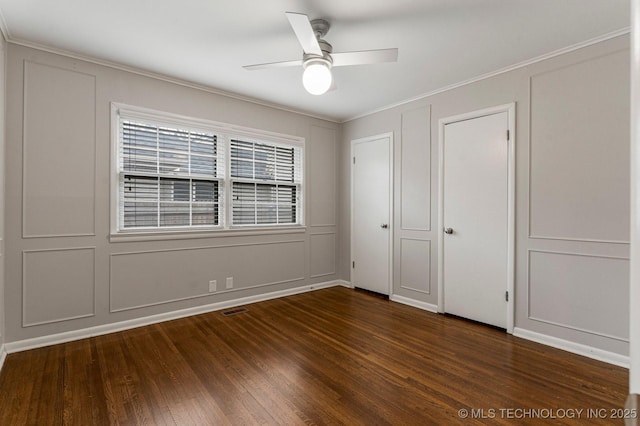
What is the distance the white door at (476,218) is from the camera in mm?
3377

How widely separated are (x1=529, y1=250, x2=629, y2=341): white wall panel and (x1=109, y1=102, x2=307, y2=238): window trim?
113 inches

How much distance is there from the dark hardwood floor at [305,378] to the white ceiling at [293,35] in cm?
260

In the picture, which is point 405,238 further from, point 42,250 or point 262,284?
point 42,250

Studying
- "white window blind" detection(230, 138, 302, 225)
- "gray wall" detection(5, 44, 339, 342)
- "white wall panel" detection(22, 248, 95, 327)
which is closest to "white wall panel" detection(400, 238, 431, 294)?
"white window blind" detection(230, 138, 302, 225)

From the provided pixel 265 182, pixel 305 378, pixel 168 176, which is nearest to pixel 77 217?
pixel 168 176

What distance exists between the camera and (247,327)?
3.43 m

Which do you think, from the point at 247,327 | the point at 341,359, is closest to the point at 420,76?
the point at 341,359

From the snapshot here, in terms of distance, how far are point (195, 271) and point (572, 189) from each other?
379 cm

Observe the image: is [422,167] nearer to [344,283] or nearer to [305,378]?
[344,283]

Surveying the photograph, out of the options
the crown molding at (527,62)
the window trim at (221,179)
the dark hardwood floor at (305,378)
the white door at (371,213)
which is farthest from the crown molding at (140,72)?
the dark hardwood floor at (305,378)

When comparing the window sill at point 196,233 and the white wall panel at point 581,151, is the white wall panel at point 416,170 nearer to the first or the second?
the white wall panel at point 581,151

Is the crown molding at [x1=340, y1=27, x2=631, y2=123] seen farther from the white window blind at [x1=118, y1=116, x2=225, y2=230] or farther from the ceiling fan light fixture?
the white window blind at [x1=118, y1=116, x2=225, y2=230]

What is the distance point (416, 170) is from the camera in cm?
415

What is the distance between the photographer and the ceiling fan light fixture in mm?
2432
